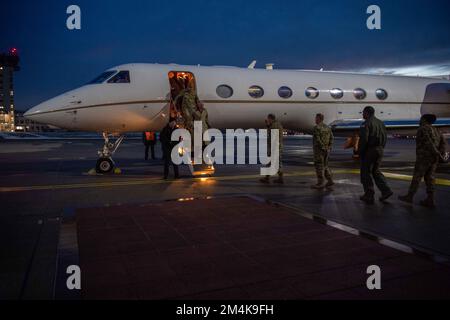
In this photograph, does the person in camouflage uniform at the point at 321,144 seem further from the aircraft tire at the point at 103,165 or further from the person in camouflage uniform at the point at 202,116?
the aircraft tire at the point at 103,165

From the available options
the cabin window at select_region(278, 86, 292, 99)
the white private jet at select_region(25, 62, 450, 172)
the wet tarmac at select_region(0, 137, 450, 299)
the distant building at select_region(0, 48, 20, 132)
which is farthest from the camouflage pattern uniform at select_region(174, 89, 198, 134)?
the distant building at select_region(0, 48, 20, 132)

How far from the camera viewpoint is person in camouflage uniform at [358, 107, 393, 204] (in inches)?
257

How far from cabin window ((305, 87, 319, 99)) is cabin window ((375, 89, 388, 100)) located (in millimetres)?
2866

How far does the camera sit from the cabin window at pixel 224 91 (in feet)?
39.2

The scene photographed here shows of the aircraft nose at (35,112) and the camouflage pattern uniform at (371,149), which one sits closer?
the camouflage pattern uniform at (371,149)

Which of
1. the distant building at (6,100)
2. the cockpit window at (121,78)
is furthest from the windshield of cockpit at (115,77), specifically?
the distant building at (6,100)

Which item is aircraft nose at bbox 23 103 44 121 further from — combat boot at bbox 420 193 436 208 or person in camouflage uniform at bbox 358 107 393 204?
combat boot at bbox 420 193 436 208

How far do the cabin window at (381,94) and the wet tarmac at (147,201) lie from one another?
3.95m

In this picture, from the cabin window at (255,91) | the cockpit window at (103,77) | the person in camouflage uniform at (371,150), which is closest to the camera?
the person in camouflage uniform at (371,150)

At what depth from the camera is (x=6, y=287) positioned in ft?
10.7
